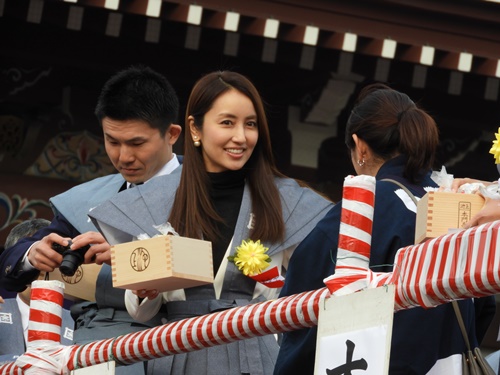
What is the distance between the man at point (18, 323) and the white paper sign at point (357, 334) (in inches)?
109

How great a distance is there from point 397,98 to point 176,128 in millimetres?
1207

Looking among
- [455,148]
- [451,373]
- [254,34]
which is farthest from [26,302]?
[455,148]

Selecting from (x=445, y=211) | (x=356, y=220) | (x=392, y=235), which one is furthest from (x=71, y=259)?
(x=445, y=211)

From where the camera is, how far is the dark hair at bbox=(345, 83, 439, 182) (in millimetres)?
3840

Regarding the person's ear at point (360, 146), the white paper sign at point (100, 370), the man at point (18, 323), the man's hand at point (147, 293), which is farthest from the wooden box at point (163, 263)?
the man at point (18, 323)

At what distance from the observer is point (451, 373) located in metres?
3.51

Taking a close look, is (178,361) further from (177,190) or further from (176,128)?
(176,128)

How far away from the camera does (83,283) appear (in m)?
4.57

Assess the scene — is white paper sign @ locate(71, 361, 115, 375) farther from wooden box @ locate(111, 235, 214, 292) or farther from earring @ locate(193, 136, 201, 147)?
earring @ locate(193, 136, 201, 147)

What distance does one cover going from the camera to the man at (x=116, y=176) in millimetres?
4402

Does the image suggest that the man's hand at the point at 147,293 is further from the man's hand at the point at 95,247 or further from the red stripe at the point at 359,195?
the red stripe at the point at 359,195

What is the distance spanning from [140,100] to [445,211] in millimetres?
2019

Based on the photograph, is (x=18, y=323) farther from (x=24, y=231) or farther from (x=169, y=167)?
(x=169, y=167)

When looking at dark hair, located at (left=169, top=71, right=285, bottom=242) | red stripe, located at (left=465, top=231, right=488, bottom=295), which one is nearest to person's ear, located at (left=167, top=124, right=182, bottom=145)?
dark hair, located at (left=169, top=71, right=285, bottom=242)
